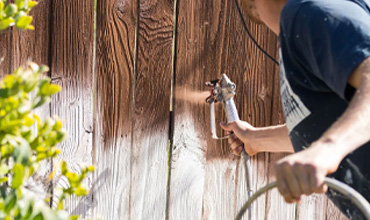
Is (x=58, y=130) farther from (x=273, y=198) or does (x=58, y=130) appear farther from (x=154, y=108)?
(x=273, y=198)

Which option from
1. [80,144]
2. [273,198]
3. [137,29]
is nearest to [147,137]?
[80,144]

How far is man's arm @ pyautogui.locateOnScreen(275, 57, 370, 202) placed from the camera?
48.1 inches

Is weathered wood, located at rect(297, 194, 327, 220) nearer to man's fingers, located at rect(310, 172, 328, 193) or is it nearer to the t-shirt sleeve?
the t-shirt sleeve

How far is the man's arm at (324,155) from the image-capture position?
1223 mm

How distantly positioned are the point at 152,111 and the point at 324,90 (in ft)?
3.83

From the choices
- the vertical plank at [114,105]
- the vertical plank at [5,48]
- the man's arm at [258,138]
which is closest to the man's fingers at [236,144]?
the man's arm at [258,138]

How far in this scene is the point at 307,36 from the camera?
1529 millimetres

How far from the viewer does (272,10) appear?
1.93 m

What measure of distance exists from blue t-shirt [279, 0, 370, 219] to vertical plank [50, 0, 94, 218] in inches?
39.6

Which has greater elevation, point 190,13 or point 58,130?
point 190,13

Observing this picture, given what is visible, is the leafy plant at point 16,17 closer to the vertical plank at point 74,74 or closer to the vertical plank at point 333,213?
the vertical plank at point 74,74

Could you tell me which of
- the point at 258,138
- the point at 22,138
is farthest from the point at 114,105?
the point at 22,138

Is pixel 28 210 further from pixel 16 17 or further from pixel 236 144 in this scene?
pixel 236 144

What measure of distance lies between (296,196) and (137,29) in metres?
1.52
